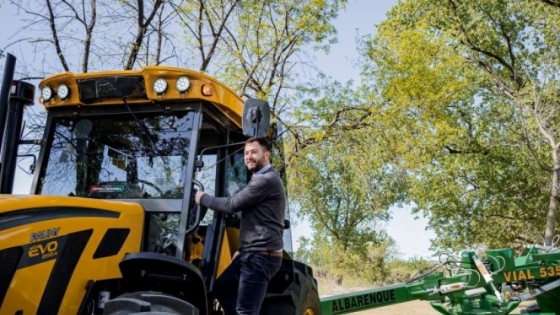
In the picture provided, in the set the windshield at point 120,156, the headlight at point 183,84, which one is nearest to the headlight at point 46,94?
the windshield at point 120,156

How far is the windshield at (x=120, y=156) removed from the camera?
13.5 ft

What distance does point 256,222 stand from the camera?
3969mm

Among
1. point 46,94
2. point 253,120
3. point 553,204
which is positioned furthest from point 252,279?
point 553,204

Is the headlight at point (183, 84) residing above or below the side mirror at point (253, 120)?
above

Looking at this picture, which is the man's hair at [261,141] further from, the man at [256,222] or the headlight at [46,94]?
the headlight at [46,94]

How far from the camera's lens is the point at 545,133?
17.9 meters

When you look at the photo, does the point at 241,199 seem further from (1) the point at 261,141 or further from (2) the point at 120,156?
(2) the point at 120,156

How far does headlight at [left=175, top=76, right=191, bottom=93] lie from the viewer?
412cm

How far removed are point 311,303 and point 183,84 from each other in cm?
237

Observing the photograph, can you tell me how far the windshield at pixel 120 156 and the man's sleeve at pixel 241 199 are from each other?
1.15ft

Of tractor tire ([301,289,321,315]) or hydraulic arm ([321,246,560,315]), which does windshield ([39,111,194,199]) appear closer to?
tractor tire ([301,289,321,315])

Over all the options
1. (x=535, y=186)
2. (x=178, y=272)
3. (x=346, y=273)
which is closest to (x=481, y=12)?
(x=535, y=186)

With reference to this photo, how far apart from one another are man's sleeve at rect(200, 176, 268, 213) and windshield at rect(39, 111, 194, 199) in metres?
0.35

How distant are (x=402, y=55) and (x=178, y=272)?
10.2 meters
